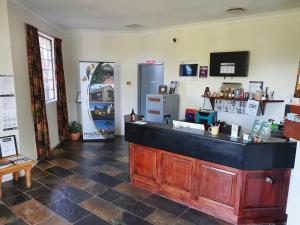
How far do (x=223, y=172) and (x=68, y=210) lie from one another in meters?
1.93

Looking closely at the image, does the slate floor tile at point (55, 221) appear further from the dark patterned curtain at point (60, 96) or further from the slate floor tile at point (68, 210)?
the dark patterned curtain at point (60, 96)

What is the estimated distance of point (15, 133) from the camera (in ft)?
11.0

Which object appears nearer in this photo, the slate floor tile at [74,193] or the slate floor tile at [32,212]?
the slate floor tile at [32,212]

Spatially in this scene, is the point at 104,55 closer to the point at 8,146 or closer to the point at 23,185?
the point at 8,146

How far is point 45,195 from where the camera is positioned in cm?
296

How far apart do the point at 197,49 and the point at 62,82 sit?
3257mm

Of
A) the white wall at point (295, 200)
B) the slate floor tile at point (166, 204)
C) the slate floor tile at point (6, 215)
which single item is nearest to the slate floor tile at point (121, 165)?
the slate floor tile at point (166, 204)

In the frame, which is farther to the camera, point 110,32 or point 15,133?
point 110,32

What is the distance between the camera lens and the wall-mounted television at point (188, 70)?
468cm

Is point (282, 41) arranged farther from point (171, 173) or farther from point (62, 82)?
point (62, 82)

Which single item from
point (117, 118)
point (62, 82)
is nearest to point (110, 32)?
point (62, 82)

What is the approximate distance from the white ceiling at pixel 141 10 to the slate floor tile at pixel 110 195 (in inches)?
111

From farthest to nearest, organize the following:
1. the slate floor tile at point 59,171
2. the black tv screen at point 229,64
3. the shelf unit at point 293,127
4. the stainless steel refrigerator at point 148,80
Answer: the stainless steel refrigerator at point 148,80, the black tv screen at point 229,64, the slate floor tile at point 59,171, the shelf unit at point 293,127

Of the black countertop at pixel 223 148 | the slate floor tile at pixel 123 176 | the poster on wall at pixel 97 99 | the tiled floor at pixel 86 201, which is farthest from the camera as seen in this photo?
the poster on wall at pixel 97 99
